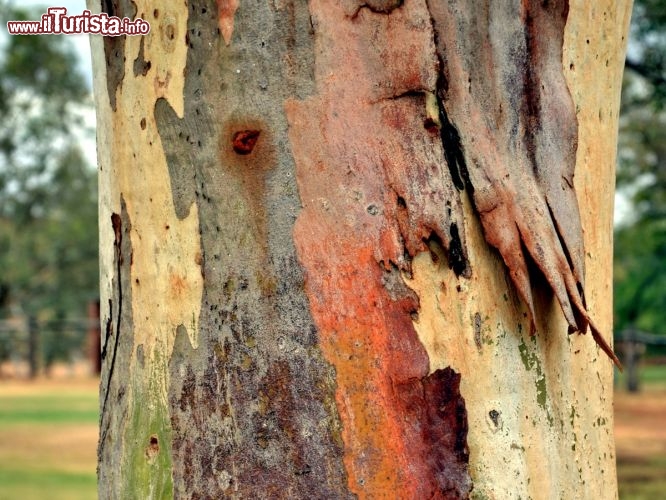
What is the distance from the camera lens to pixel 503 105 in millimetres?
1594

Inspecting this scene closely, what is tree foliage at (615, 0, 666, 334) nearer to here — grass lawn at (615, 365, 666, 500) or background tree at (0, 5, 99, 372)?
grass lawn at (615, 365, 666, 500)

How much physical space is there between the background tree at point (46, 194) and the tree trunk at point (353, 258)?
19.3 metres

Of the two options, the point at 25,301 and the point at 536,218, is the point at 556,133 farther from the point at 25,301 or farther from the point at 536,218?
the point at 25,301

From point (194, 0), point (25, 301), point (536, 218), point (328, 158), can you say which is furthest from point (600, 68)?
point (25, 301)

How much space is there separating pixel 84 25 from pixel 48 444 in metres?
8.11

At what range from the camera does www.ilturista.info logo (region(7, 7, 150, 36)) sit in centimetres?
167

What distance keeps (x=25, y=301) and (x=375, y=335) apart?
23.1m

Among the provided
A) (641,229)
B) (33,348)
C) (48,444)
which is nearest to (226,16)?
(48,444)

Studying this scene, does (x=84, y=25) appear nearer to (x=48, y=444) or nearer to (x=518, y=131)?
(x=518, y=131)

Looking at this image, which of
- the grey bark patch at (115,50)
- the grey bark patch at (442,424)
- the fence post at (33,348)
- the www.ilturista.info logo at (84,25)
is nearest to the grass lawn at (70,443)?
the fence post at (33,348)

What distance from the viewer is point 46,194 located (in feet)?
74.6

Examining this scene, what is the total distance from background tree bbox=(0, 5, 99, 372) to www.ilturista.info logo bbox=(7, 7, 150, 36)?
1868 cm

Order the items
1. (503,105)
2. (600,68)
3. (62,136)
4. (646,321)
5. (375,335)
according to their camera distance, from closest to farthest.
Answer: (375,335) < (503,105) < (600,68) < (646,321) < (62,136)

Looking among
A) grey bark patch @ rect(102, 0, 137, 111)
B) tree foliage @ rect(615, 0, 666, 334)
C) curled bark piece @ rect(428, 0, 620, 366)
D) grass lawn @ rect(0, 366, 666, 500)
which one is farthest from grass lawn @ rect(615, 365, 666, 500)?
grey bark patch @ rect(102, 0, 137, 111)
